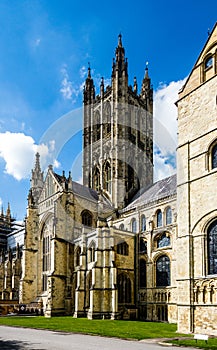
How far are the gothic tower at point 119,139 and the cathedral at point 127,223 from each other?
165mm

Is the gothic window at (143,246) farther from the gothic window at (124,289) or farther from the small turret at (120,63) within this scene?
the small turret at (120,63)

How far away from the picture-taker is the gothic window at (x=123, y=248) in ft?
130

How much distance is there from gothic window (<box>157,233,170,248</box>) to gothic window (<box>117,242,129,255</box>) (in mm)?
3487

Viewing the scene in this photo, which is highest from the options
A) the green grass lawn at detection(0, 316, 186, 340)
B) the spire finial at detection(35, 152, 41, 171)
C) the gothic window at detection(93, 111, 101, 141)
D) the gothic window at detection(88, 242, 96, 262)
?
the gothic window at detection(93, 111, 101, 141)

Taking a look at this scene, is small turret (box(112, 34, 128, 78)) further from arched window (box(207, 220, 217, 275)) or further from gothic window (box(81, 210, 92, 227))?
arched window (box(207, 220, 217, 275))

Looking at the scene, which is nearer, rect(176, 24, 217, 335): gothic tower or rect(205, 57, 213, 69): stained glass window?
rect(176, 24, 217, 335): gothic tower

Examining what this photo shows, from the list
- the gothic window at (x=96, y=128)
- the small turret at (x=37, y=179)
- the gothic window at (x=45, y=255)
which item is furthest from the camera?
the gothic window at (x=96, y=128)

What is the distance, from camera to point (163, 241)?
3831cm

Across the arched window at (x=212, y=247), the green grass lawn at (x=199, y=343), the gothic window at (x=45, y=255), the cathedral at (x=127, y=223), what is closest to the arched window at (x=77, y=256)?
the cathedral at (x=127, y=223)

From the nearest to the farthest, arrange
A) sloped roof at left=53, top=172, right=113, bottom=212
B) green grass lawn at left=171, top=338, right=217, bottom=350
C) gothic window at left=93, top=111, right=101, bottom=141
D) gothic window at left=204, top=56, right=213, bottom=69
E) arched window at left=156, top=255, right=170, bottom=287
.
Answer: green grass lawn at left=171, top=338, right=217, bottom=350 → gothic window at left=204, top=56, right=213, bottom=69 → arched window at left=156, top=255, right=170, bottom=287 → sloped roof at left=53, top=172, right=113, bottom=212 → gothic window at left=93, top=111, right=101, bottom=141

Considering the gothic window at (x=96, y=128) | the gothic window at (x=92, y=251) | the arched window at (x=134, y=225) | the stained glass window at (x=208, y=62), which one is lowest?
the gothic window at (x=92, y=251)

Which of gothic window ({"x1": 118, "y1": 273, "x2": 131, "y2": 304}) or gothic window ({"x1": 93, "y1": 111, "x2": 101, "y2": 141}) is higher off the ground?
gothic window ({"x1": 93, "y1": 111, "x2": 101, "y2": 141})

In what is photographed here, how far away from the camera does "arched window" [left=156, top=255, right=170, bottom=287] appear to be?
120 feet

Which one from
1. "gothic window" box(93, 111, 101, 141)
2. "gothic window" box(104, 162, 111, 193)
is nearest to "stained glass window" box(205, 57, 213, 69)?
"gothic window" box(104, 162, 111, 193)
